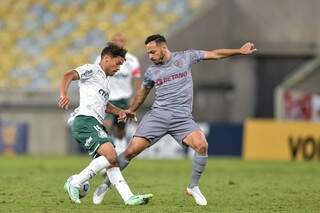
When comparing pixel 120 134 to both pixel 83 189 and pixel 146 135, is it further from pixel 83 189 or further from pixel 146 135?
pixel 83 189

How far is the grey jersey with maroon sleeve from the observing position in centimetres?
1185

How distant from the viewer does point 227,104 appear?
33.0m

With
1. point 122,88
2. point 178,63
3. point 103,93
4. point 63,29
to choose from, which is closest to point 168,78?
point 178,63

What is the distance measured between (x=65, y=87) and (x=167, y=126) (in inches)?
58.5

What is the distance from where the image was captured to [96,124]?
11.5 meters

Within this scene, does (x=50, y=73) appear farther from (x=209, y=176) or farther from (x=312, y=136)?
(x=209, y=176)

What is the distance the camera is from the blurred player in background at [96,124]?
1127 cm

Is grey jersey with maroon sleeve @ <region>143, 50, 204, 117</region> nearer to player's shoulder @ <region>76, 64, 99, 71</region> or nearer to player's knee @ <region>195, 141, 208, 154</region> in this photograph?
player's knee @ <region>195, 141, 208, 154</region>

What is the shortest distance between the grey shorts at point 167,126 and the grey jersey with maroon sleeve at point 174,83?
7 centimetres

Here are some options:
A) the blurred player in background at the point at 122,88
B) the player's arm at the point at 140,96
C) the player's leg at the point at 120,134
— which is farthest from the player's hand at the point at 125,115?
the player's leg at the point at 120,134

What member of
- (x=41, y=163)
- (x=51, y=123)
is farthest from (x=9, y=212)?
(x=51, y=123)

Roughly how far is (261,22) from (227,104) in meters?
3.31

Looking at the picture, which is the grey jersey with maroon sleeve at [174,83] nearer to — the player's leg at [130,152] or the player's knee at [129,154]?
the player's leg at [130,152]

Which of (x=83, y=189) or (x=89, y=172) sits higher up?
(x=89, y=172)
